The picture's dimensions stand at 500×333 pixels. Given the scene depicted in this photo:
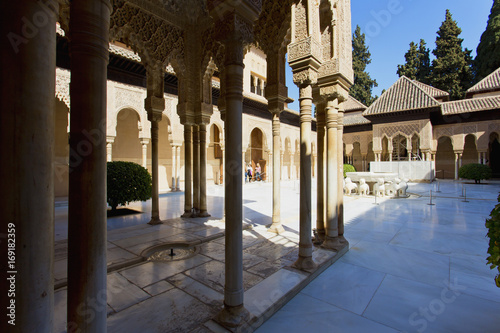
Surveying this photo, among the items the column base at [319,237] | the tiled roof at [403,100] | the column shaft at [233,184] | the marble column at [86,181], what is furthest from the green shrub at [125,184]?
the tiled roof at [403,100]

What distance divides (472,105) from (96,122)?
2643cm

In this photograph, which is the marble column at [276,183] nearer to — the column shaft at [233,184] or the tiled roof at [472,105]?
the column shaft at [233,184]

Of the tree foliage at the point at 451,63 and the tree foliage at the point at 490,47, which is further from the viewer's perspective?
the tree foliage at the point at 451,63

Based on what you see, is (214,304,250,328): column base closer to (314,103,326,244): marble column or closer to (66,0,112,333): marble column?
(66,0,112,333): marble column

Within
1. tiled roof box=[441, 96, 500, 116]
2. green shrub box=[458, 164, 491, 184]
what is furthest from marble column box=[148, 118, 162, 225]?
tiled roof box=[441, 96, 500, 116]

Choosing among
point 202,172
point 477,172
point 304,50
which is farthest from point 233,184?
point 477,172

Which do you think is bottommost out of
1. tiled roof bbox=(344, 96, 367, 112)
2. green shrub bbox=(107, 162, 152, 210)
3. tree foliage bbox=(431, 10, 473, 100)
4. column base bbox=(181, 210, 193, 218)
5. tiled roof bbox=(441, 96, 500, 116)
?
column base bbox=(181, 210, 193, 218)

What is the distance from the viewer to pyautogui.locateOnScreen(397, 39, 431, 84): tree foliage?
96.0 ft

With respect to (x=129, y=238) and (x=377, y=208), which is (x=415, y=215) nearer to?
(x=377, y=208)

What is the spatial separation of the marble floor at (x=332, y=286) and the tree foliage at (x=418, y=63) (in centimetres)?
3228

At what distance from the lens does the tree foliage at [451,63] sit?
2625 centimetres

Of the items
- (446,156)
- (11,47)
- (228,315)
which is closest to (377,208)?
(228,315)

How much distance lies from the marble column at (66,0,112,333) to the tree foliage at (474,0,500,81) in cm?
3488

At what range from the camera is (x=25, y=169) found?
1.04m
